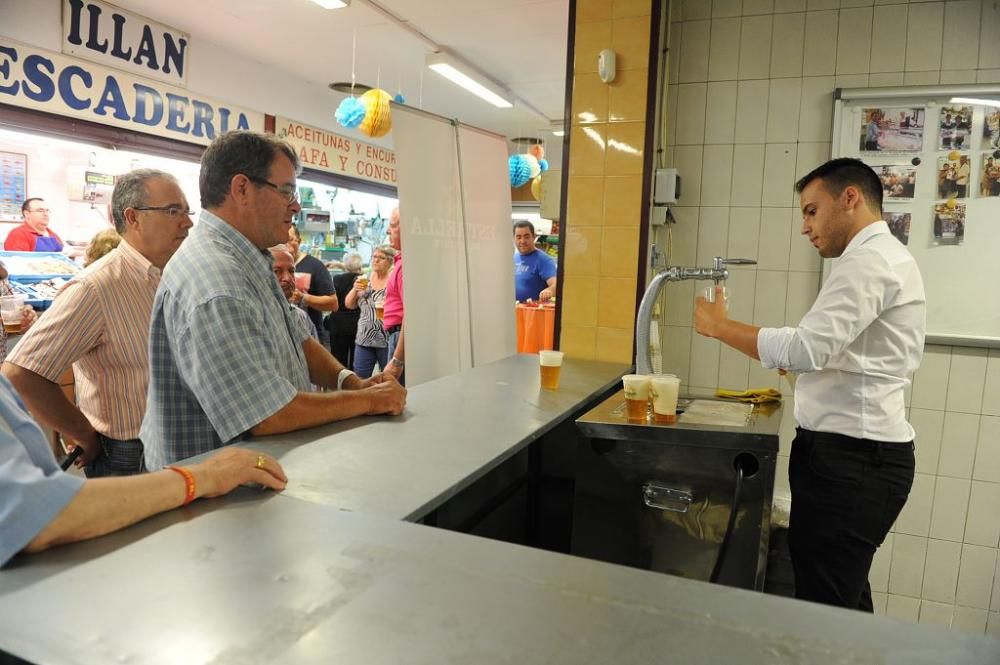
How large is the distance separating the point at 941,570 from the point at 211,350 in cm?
335

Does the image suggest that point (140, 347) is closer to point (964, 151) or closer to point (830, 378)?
point (830, 378)

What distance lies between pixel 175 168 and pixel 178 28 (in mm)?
1224

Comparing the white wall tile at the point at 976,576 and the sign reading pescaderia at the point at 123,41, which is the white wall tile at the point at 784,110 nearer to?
the white wall tile at the point at 976,576

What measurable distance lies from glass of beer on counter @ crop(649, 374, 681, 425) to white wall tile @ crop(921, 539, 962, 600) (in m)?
2.09

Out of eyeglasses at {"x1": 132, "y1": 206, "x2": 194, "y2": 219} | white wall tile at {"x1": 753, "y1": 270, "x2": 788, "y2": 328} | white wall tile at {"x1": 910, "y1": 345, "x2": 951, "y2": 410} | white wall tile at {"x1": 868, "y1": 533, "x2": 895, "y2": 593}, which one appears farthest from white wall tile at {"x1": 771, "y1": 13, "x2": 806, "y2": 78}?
eyeglasses at {"x1": 132, "y1": 206, "x2": 194, "y2": 219}

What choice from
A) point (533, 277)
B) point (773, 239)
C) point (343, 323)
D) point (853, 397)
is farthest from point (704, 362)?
point (343, 323)

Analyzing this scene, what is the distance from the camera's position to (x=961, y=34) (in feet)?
9.80

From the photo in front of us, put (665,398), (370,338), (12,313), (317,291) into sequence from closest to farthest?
(665,398)
(12,313)
(370,338)
(317,291)

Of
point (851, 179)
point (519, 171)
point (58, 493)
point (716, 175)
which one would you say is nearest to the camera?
point (58, 493)

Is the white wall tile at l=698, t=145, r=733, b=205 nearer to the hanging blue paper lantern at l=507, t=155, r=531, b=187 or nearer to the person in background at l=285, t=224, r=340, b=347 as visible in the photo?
the person in background at l=285, t=224, r=340, b=347

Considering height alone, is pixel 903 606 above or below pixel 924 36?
below

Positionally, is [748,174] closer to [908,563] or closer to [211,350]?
[908,563]

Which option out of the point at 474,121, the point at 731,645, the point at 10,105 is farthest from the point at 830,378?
the point at 474,121

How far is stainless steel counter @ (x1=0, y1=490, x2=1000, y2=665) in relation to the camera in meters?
0.77
